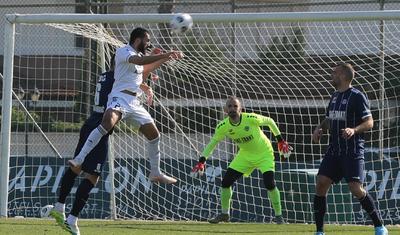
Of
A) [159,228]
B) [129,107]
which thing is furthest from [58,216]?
[159,228]

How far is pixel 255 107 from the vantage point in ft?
59.2

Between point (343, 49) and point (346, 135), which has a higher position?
point (343, 49)

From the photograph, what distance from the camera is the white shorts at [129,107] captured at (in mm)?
11355

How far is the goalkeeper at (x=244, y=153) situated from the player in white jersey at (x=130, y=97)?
12.8ft

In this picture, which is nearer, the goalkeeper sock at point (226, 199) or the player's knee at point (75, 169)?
the player's knee at point (75, 169)

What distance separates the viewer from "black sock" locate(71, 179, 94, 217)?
1121 centimetres

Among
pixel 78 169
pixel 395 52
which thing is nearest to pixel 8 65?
pixel 78 169

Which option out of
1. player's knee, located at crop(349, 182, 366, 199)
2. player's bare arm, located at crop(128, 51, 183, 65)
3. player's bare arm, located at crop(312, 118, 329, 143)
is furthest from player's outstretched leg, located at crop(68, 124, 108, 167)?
player's knee, located at crop(349, 182, 366, 199)

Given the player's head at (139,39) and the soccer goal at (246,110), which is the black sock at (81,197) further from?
the soccer goal at (246,110)

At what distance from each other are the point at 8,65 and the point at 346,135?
20.0 ft

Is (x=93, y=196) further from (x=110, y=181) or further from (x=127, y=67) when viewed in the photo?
(x=127, y=67)

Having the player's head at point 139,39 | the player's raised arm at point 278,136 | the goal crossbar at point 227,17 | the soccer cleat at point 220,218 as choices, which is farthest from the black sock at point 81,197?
the soccer cleat at point 220,218

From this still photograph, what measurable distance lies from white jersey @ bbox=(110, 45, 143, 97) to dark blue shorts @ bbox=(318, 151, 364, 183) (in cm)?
237

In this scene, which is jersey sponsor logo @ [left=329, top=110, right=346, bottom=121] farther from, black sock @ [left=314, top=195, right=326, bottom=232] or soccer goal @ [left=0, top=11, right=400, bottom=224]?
soccer goal @ [left=0, top=11, right=400, bottom=224]
